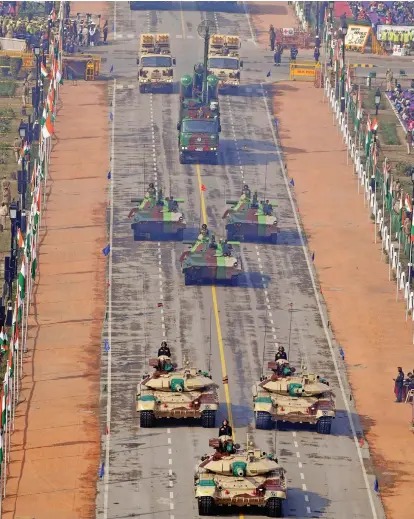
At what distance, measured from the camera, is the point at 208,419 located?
89.1 metres

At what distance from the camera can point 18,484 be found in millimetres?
84000

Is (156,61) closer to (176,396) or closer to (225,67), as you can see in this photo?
(225,67)

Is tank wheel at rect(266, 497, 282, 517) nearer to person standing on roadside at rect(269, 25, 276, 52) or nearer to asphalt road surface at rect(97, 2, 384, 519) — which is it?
asphalt road surface at rect(97, 2, 384, 519)

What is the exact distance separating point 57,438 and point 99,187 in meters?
42.6

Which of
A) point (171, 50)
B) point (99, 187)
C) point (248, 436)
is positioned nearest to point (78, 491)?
point (248, 436)

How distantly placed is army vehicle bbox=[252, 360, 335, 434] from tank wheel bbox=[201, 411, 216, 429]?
1703mm

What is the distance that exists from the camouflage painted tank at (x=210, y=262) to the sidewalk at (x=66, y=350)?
4388 millimetres

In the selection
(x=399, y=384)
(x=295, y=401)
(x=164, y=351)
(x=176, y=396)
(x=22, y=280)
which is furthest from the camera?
(x=22, y=280)

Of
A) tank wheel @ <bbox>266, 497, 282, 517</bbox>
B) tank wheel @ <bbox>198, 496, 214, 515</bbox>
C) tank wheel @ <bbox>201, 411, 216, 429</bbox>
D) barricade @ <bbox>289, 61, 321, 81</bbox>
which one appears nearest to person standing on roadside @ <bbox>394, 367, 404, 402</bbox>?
tank wheel @ <bbox>201, 411, 216, 429</bbox>

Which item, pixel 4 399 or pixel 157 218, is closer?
pixel 4 399

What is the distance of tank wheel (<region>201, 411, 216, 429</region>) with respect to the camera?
88.8m

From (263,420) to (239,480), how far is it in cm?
913

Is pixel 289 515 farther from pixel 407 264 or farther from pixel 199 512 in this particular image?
pixel 407 264

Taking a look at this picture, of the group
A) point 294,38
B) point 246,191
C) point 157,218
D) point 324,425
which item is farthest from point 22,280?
point 294,38
